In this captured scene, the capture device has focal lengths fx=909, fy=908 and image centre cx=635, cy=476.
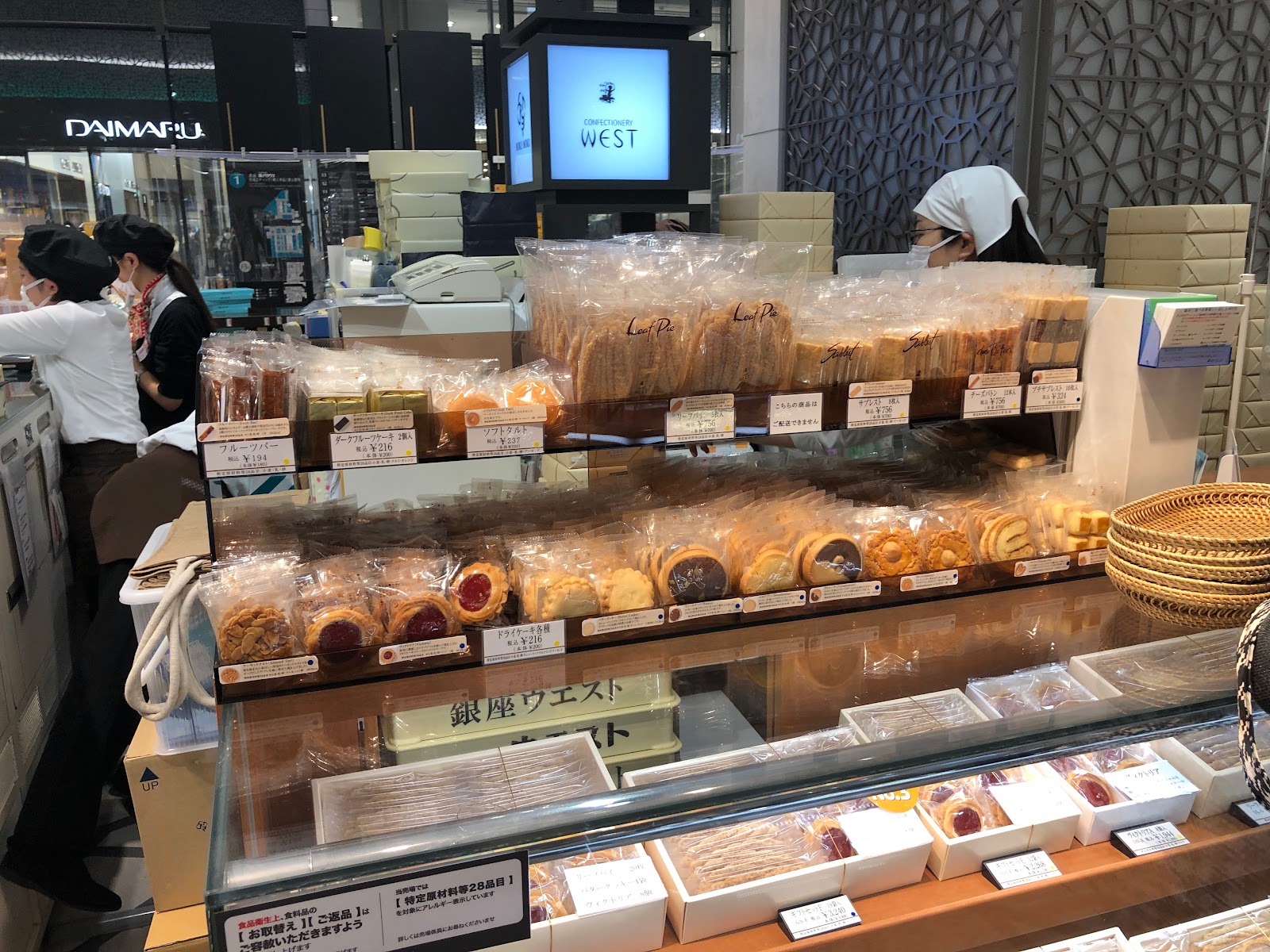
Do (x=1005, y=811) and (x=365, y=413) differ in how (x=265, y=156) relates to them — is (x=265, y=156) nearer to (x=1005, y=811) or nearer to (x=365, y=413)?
(x=365, y=413)

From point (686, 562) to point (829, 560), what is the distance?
0.80ft

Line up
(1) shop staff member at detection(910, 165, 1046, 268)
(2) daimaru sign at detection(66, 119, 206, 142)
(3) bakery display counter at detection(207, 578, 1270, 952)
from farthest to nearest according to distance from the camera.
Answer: (2) daimaru sign at detection(66, 119, 206, 142), (1) shop staff member at detection(910, 165, 1046, 268), (3) bakery display counter at detection(207, 578, 1270, 952)

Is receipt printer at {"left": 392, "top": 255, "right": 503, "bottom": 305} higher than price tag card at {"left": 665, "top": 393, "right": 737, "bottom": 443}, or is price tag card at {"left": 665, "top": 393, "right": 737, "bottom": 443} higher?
receipt printer at {"left": 392, "top": 255, "right": 503, "bottom": 305}

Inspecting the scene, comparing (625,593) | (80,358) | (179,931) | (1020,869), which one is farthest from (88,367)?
(1020,869)

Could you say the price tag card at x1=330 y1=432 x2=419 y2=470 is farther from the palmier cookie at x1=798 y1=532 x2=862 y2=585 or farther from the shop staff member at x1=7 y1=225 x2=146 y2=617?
the shop staff member at x1=7 y1=225 x2=146 y2=617

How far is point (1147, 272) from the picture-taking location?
13.3 feet

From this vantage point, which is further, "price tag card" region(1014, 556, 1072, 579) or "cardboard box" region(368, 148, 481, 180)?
"cardboard box" region(368, 148, 481, 180)

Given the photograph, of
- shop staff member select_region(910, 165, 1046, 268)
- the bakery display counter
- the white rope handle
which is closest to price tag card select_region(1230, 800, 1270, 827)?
the bakery display counter

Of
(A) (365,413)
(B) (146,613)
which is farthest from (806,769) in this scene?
(B) (146,613)

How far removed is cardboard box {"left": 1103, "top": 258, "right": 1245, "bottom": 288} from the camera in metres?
3.92

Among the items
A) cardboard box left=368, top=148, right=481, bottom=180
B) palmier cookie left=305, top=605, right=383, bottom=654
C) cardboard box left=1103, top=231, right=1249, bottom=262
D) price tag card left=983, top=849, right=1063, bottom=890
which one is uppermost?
cardboard box left=368, top=148, right=481, bottom=180

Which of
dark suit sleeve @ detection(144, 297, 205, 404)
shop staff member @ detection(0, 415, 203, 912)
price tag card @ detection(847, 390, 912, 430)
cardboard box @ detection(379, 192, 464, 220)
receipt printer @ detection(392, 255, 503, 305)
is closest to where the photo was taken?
price tag card @ detection(847, 390, 912, 430)

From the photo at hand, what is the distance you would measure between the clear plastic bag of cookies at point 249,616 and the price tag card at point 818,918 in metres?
0.77

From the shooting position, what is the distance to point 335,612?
1.30m
